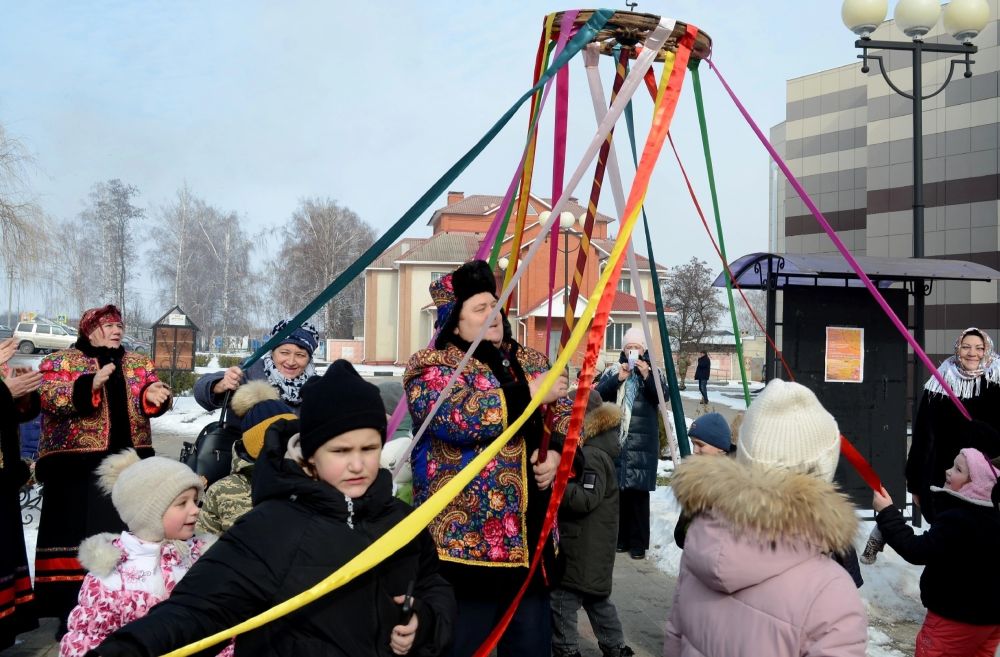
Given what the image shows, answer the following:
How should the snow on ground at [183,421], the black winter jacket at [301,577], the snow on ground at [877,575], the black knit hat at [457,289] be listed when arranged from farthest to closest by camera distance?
the snow on ground at [183,421]
the snow on ground at [877,575]
the black knit hat at [457,289]
the black winter jacket at [301,577]

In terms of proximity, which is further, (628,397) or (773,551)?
(628,397)

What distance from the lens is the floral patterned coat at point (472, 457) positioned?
285 centimetres

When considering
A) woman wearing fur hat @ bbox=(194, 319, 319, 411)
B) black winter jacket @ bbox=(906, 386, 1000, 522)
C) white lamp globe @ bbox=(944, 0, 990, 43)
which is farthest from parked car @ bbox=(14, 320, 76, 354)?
black winter jacket @ bbox=(906, 386, 1000, 522)

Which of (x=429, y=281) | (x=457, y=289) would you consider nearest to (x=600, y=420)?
(x=457, y=289)

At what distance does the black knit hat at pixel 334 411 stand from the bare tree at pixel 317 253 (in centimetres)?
4417

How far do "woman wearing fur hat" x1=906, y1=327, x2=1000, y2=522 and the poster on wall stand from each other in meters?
1.82

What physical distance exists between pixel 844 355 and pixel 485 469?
18.8 feet

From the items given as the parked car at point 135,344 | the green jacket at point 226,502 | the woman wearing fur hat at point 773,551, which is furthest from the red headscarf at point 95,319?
the parked car at point 135,344

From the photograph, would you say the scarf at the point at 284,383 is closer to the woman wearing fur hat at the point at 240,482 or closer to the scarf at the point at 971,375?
the woman wearing fur hat at the point at 240,482

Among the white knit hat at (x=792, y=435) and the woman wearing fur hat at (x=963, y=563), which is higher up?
the white knit hat at (x=792, y=435)

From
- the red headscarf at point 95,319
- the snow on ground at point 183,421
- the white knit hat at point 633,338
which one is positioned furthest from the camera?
the snow on ground at point 183,421

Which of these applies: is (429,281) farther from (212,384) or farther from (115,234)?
(212,384)

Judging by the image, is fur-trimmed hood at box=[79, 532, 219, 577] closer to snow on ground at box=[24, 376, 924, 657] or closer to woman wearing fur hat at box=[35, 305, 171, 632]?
woman wearing fur hat at box=[35, 305, 171, 632]

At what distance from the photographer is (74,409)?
176 inches
